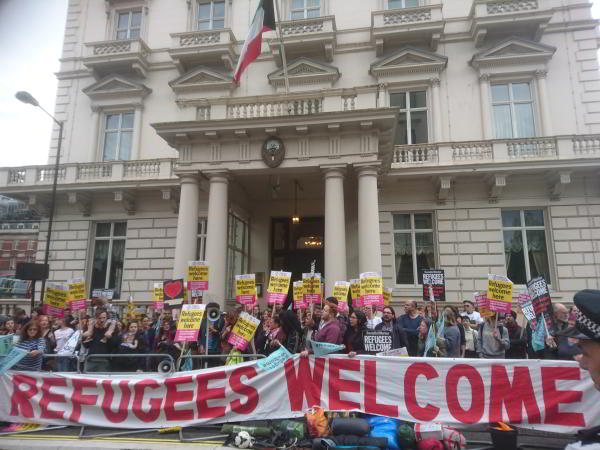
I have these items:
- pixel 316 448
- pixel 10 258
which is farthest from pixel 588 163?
pixel 10 258

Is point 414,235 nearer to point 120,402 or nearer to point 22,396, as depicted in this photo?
point 120,402

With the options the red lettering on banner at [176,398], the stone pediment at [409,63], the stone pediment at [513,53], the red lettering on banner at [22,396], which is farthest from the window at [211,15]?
the red lettering on banner at [176,398]

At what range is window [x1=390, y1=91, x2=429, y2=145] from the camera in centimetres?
1753

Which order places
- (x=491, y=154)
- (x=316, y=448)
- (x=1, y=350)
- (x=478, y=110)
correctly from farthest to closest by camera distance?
(x=478, y=110)
(x=491, y=154)
(x=1, y=350)
(x=316, y=448)

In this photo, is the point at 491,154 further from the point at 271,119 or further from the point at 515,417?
the point at 515,417

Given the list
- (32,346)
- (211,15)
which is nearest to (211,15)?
(211,15)

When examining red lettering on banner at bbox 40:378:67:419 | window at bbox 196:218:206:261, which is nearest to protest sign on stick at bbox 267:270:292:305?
red lettering on banner at bbox 40:378:67:419

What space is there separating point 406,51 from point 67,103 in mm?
16591

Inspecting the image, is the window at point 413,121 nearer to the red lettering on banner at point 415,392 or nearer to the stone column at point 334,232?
the stone column at point 334,232

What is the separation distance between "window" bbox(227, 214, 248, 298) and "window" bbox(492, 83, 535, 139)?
11.2 meters

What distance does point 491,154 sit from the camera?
52.4ft

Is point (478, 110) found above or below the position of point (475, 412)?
above

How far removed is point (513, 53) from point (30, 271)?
19.9 m

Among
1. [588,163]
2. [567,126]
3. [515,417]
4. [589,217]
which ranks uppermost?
[567,126]
